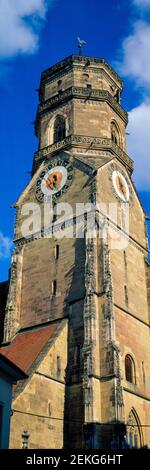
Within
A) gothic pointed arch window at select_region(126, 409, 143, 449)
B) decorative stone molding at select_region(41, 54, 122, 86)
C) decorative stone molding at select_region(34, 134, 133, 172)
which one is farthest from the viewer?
decorative stone molding at select_region(41, 54, 122, 86)

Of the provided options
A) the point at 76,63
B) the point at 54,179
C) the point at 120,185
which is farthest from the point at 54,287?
the point at 76,63

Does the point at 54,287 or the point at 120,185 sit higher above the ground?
the point at 120,185

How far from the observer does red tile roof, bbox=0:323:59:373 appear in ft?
67.8

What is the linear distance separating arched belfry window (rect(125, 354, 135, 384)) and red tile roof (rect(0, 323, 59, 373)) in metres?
3.13

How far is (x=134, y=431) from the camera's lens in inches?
811

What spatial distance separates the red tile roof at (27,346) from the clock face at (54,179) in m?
6.81

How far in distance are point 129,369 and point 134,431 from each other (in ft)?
8.11

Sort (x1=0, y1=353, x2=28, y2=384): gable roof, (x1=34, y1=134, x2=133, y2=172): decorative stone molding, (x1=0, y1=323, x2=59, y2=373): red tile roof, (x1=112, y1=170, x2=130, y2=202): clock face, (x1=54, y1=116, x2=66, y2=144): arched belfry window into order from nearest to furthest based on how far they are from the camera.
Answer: (x1=0, y1=353, x2=28, y2=384): gable roof
(x1=0, y1=323, x2=59, y2=373): red tile roof
(x1=112, y1=170, x2=130, y2=202): clock face
(x1=34, y1=134, x2=133, y2=172): decorative stone molding
(x1=54, y1=116, x2=66, y2=144): arched belfry window

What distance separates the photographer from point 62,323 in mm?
21906

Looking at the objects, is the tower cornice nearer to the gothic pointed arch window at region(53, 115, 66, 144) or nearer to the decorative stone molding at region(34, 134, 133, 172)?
the gothic pointed arch window at region(53, 115, 66, 144)

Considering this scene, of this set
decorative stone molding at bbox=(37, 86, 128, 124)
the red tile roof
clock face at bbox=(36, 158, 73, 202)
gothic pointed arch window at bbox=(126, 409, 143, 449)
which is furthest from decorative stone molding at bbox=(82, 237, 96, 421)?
decorative stone molding at bbox=(37, 86, 128, 124)

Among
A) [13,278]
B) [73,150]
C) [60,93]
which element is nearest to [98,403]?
[13,278]

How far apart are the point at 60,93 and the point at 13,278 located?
10.9 meters

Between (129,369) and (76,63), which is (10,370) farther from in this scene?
(76,63)
